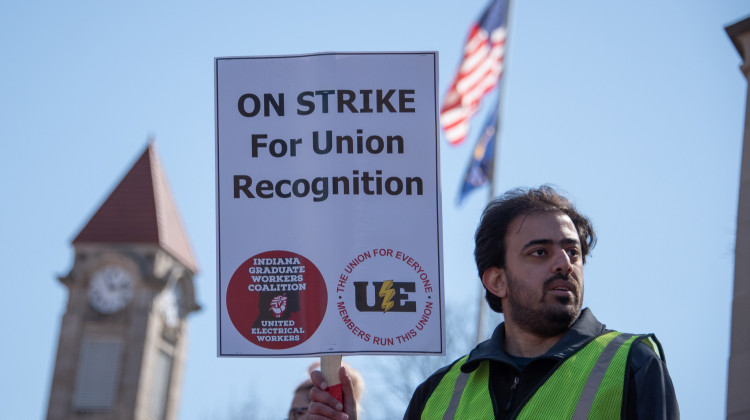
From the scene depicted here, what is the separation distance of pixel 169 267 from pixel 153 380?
5.04 m

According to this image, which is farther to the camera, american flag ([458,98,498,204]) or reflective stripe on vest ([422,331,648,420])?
american flag ([458,98,498,204])

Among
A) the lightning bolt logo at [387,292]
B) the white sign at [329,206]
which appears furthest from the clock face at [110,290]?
the lightning bolt logo at [387,292]

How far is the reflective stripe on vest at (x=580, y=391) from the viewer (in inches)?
122

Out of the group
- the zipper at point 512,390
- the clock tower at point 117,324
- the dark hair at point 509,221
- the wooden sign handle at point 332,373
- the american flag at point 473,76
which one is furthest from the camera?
the clock tower at point 117,324

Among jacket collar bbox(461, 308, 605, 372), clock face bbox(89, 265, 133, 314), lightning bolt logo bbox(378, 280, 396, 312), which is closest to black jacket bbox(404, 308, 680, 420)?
jacket collar bbox(461, 308, 605, 372)

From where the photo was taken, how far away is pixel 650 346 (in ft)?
10.5

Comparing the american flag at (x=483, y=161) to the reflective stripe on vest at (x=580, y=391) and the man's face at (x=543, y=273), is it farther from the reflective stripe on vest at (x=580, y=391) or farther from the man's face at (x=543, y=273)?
the reflective stripe on vest at (x=580, y=391)

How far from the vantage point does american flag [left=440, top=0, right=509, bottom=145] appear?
13.3 metres

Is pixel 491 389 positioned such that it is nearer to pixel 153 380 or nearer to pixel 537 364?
pixel 537 364

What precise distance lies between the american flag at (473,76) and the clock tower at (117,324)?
38.3m

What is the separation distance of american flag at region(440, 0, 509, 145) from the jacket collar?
9623 mm

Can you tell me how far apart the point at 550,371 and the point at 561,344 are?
94 mm

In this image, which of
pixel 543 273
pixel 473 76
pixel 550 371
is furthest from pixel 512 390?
pixel 473 76

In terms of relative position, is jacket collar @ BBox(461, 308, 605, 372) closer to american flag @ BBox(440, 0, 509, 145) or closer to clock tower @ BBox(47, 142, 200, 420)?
american flag @ BBox(440, 0, 509, 145)
